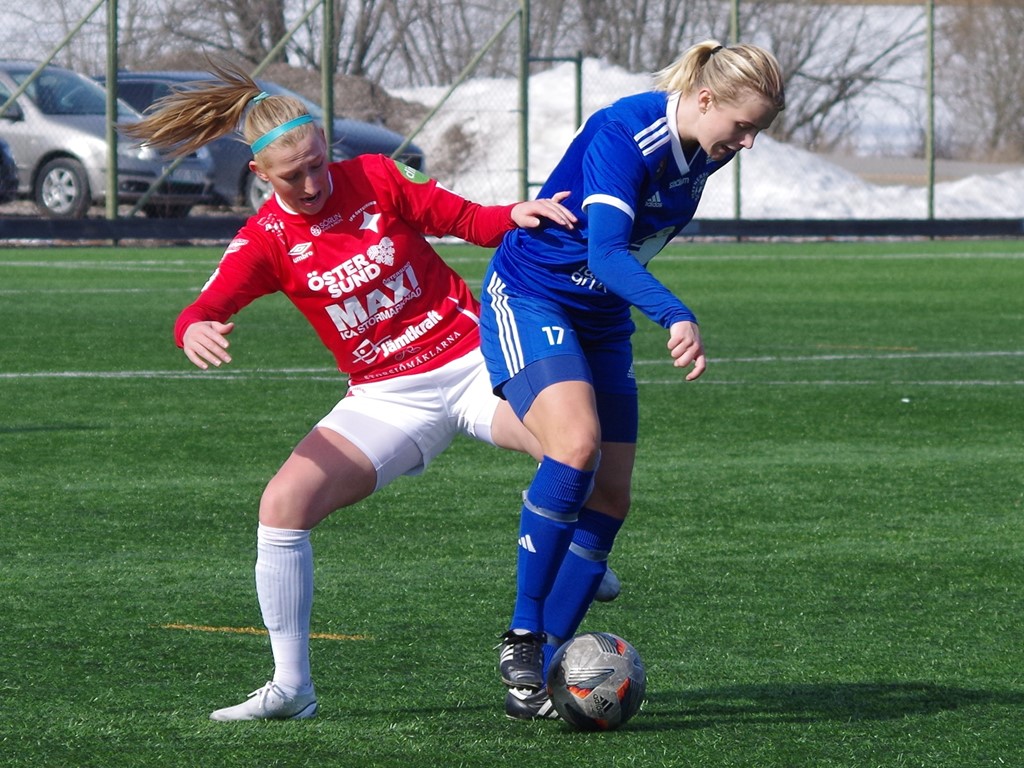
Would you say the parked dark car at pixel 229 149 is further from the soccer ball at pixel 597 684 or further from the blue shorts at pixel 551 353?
the soccer ball at pixel 597 684

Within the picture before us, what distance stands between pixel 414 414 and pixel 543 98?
88.9 ft

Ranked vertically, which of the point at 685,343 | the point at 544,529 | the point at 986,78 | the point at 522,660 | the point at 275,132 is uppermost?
the point at 275,132

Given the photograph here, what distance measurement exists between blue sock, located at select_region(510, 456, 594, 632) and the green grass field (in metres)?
0.25

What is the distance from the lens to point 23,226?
866 inches

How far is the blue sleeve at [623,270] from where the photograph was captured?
4328mm

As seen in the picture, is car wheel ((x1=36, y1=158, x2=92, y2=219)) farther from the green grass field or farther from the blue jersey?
the blue jersey

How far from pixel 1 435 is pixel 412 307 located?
479 centimetres

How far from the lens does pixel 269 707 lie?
14.1 feet

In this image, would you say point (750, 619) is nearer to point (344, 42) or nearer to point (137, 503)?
point (137, 503)

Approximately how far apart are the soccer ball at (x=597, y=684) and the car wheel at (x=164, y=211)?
19158 mm

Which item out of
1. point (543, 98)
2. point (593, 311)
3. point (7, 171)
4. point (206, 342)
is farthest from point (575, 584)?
point (543, 98)

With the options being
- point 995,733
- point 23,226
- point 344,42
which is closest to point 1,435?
point 995,733

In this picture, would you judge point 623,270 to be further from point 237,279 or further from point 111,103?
point 111,103

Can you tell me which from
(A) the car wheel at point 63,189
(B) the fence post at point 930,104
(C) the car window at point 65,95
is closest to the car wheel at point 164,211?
(A) the car wheel at point 63,189
